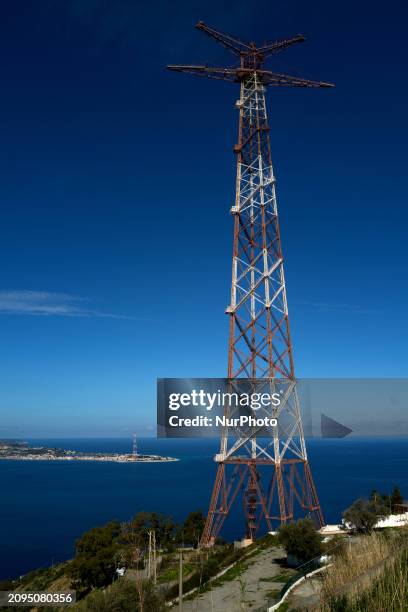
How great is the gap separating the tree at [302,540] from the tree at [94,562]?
9513 mm

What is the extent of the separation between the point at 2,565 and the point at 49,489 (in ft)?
163

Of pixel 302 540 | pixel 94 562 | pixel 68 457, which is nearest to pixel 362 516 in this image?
pixel 302 540

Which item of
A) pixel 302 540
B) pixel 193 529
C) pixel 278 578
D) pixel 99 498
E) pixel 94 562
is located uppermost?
pixel 302 540

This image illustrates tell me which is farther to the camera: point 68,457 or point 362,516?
point 68,457

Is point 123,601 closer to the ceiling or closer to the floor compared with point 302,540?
closer to the ceiling

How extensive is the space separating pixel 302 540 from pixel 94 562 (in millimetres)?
10651

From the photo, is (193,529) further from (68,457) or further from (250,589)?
(68,457)

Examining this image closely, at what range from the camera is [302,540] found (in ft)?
47.4

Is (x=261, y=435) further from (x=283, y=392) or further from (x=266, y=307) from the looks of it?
(x=266, y=307)

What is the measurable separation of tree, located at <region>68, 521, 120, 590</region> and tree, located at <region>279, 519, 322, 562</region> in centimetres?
951

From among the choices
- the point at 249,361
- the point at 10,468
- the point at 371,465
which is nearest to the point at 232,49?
the point at 249,361

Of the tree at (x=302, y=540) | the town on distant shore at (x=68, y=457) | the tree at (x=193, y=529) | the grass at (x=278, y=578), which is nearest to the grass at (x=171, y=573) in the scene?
the tree at (x=302, y=540)

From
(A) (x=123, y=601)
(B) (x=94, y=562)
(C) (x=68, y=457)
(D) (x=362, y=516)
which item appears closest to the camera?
(A) (x=123, y=601)

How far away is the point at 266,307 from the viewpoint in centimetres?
1817
